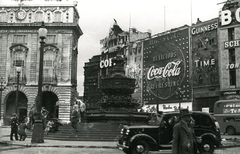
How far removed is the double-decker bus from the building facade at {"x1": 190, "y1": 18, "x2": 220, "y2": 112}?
1556 centimetres

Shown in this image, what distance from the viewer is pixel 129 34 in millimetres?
67562

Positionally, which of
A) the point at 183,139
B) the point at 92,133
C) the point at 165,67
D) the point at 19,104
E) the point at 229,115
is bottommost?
the point at 92,133

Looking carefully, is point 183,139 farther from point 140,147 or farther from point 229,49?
point 229,49

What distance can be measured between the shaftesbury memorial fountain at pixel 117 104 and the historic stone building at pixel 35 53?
27831 millimetres

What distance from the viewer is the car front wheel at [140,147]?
39.2 ft

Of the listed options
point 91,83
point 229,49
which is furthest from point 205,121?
point 91,83

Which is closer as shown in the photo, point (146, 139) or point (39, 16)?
point (146, 139)

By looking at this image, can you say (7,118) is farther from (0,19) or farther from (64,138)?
(64,138)

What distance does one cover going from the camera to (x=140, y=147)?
12.0 m

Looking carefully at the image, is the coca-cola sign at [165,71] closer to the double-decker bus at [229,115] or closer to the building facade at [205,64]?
the building facade at [205,64]

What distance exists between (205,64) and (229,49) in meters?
4.38

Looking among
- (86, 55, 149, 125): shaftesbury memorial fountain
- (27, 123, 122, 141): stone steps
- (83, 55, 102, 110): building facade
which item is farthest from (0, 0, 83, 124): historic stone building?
(27, 123, 122, 141): stone steps

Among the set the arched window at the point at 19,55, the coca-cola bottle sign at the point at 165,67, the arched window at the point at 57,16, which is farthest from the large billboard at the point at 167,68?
the arched window at the point at 19,55

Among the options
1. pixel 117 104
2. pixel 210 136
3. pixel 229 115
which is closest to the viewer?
pixel 210 136
